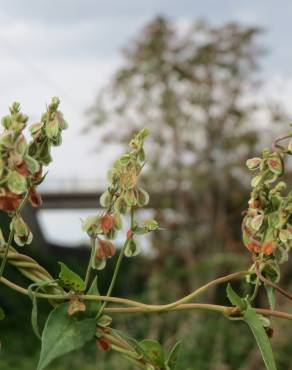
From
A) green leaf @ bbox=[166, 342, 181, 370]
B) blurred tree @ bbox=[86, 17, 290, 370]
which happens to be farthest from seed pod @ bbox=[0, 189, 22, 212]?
blurred tree @ bbox=[86, 17, 290, 370]

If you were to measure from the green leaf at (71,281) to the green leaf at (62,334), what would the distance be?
0.03 ft

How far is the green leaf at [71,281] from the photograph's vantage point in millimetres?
408

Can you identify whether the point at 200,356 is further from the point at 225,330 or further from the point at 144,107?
the point at 144,107

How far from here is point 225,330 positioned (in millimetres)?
4645

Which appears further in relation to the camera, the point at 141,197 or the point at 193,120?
the point at 193,120

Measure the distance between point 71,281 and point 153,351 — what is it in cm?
6

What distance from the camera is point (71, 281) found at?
1.36 feet

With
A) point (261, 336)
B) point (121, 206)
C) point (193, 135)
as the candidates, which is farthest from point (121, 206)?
point (193, 135)

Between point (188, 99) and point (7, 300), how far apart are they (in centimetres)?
208

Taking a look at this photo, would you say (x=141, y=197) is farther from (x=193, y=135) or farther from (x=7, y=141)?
(x=193, y=135)

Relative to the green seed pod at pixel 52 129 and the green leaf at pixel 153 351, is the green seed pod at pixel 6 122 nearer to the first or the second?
the green seed pod at pixel 52 129

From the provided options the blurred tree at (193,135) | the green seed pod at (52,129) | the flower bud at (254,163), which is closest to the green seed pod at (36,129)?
the green seed pod at (52,129)

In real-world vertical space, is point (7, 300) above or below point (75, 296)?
below

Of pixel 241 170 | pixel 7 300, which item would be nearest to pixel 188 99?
pixel 241 170
